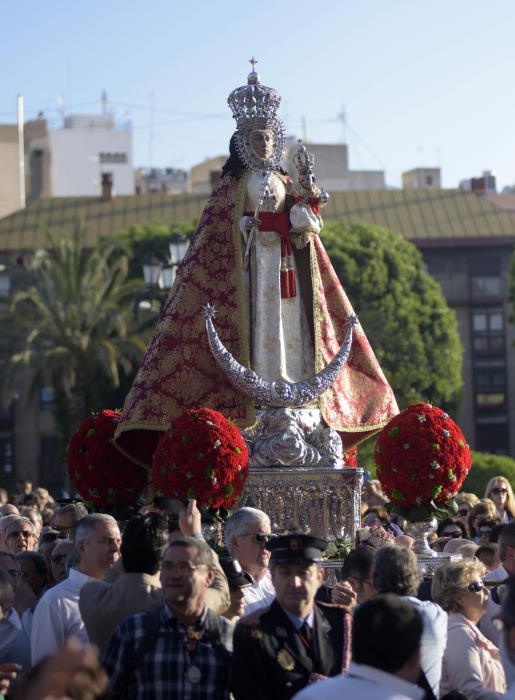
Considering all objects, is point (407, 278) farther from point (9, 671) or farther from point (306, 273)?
point (9, 671)

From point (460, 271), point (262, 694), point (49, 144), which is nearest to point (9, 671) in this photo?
point (262, 694)

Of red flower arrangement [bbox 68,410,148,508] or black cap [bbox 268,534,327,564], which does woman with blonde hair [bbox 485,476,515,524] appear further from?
black cap [bbox 268,534,327,564]

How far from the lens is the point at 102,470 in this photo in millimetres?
11094

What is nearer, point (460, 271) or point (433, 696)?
point (433, 696)

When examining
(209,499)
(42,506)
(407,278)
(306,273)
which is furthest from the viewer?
(407,278)

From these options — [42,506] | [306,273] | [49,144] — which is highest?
[49,144]

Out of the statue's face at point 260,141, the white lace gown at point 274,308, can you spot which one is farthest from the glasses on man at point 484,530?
the statue's face at point 260,141

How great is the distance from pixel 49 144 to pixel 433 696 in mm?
65183

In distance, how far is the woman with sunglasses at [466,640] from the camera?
6.87m

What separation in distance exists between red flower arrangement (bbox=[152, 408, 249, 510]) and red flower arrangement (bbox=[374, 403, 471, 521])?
1121 mm

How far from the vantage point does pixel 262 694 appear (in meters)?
5.86

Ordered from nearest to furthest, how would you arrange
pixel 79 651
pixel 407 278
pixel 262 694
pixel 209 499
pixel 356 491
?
pixel 79 651 < pixel 262 694 < pixel 209 499 < pixel 356 491 < pixel 407 278

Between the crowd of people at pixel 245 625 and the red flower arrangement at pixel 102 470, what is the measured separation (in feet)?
9.76

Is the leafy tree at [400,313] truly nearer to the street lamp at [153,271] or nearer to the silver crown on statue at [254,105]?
the street lamp at [153,271]
